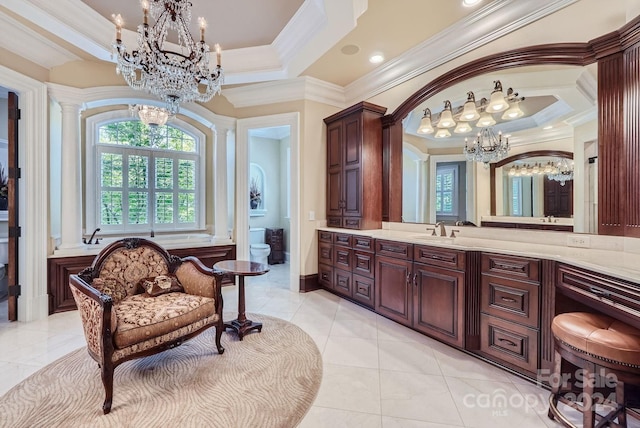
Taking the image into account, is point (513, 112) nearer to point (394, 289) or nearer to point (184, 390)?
point (394, 289)

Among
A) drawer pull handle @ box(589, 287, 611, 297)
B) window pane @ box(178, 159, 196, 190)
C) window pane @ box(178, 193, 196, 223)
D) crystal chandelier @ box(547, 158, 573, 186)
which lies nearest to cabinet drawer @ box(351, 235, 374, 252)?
crystal chandelier @ box(547, 158, 573, 186)

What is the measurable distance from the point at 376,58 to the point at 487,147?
1.74 m

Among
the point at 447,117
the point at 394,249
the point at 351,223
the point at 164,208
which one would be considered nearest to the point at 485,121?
the point at 447,117

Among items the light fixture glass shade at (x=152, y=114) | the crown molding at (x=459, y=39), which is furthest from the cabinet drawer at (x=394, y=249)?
the light fixture glass shade at (x=152, y=114)

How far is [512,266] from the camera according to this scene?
219 centimetres

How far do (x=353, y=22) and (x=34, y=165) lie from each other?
3704 millimetres

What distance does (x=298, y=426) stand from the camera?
1679 mm

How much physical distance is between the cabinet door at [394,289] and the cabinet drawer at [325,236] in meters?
0.97

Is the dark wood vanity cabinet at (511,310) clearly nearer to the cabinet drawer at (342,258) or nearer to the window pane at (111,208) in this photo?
the cabinet drawer at (342,258)

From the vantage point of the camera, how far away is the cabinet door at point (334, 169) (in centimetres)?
420

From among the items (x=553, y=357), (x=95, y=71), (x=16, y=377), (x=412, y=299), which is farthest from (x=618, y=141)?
(x=95, y=71)

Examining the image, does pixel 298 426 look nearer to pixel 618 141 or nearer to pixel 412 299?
pixel 412 299

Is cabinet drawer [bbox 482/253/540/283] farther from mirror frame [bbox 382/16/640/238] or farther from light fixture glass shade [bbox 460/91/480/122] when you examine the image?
light fixture glass shade [bbox 460/91/480/122]

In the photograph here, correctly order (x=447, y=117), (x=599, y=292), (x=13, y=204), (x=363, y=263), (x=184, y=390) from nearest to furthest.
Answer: (x=599, y=292) < (x=184, y=390) < (x=13, y=204) < (x=447, y=117) < (x=363, y=263)
